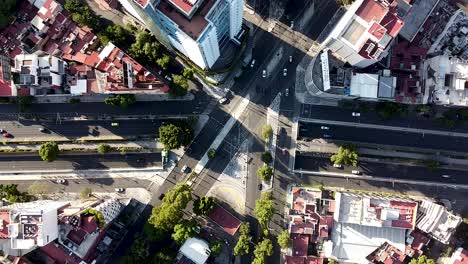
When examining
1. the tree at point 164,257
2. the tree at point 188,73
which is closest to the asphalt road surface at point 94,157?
the tree at point 188,73

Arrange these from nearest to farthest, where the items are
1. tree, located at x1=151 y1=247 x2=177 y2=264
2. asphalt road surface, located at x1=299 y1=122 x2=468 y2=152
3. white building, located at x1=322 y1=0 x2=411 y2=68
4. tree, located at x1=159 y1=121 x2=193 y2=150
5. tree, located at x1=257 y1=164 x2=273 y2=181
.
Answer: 1. white building, located at x1=322 y1=0 x2=411 y2=68
2. tree, located at x1=151 y1=247 x2=177 y2=264
3. tree, located at x1=159 y1=121 x2=193 y2=150
4. tree, located at x1=257 y1=164 x2=273 y2=181
5. asphalt road surface, located at x1=299 y1=122 x2=468 y2=152

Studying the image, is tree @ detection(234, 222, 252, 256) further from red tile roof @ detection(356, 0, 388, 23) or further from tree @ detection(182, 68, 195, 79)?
red tile roof @ detection(356, 0, 388, 23)

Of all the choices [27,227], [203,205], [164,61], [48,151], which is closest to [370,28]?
[164,61]

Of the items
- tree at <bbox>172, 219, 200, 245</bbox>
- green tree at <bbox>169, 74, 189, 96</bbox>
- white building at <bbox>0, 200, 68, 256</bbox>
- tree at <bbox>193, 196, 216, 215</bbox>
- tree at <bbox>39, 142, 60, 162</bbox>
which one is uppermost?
green tree at <bbox>169, 74, 189, 96</bbox>

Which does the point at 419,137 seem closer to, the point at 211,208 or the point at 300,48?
the point at 300,48

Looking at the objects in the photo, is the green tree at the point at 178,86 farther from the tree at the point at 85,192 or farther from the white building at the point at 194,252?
the white building at the point at 194,252

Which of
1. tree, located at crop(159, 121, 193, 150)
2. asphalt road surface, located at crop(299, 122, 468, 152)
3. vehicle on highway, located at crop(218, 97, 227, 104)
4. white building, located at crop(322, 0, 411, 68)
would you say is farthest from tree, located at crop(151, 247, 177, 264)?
white building, located at crop(322, 0, 411, 68)
